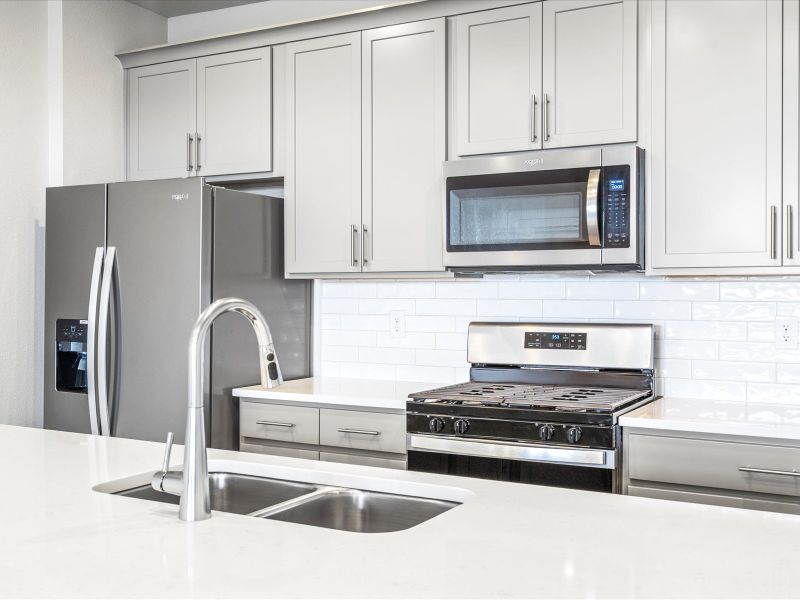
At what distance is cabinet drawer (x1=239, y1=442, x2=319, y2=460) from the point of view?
3301 millimetres

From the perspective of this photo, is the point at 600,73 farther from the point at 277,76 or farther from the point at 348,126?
the point at 277,76

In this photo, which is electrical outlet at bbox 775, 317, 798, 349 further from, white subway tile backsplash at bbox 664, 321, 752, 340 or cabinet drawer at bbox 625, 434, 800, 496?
cabinet drawer at bbox 625, 434, 800, 496

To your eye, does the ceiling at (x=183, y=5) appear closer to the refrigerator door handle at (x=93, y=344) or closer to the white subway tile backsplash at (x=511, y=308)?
the refrigerator door handle at (x=93, y=344)

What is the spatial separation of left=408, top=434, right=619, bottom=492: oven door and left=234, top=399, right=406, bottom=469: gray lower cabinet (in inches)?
5.7

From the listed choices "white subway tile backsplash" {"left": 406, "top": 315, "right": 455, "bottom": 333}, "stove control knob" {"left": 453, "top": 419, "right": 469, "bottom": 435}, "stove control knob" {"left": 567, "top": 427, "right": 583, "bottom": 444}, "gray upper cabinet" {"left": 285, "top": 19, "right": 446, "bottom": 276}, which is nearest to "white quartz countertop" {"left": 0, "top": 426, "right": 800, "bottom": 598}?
"stove control knob" {"left": 567, "top": 427, "right": 583, "bottom": 444}

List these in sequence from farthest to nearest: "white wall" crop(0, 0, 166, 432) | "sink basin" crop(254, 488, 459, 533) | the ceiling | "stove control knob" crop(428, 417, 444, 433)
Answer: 1. the ceiling
2. "white wall" crop(0, 0, 166, 432)
3. "stove control knob" crop(428, 417, 444, 433)
4. "sink basin" crop(254, 488, 459, 533)

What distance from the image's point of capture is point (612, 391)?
3.10 m

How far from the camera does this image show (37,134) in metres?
3.80

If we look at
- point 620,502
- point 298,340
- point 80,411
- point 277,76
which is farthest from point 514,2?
point 80,411

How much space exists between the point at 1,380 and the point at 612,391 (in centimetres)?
263

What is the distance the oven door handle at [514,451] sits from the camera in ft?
8.63

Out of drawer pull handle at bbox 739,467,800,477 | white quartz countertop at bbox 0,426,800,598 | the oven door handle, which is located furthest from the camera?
the oven door handle

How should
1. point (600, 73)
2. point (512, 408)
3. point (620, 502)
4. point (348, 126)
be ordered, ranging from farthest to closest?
point (348, 126) < point (600, 73) < point (512, 408) < point (620, 502)

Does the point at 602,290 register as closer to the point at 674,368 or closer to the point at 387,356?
the point at 674,368
